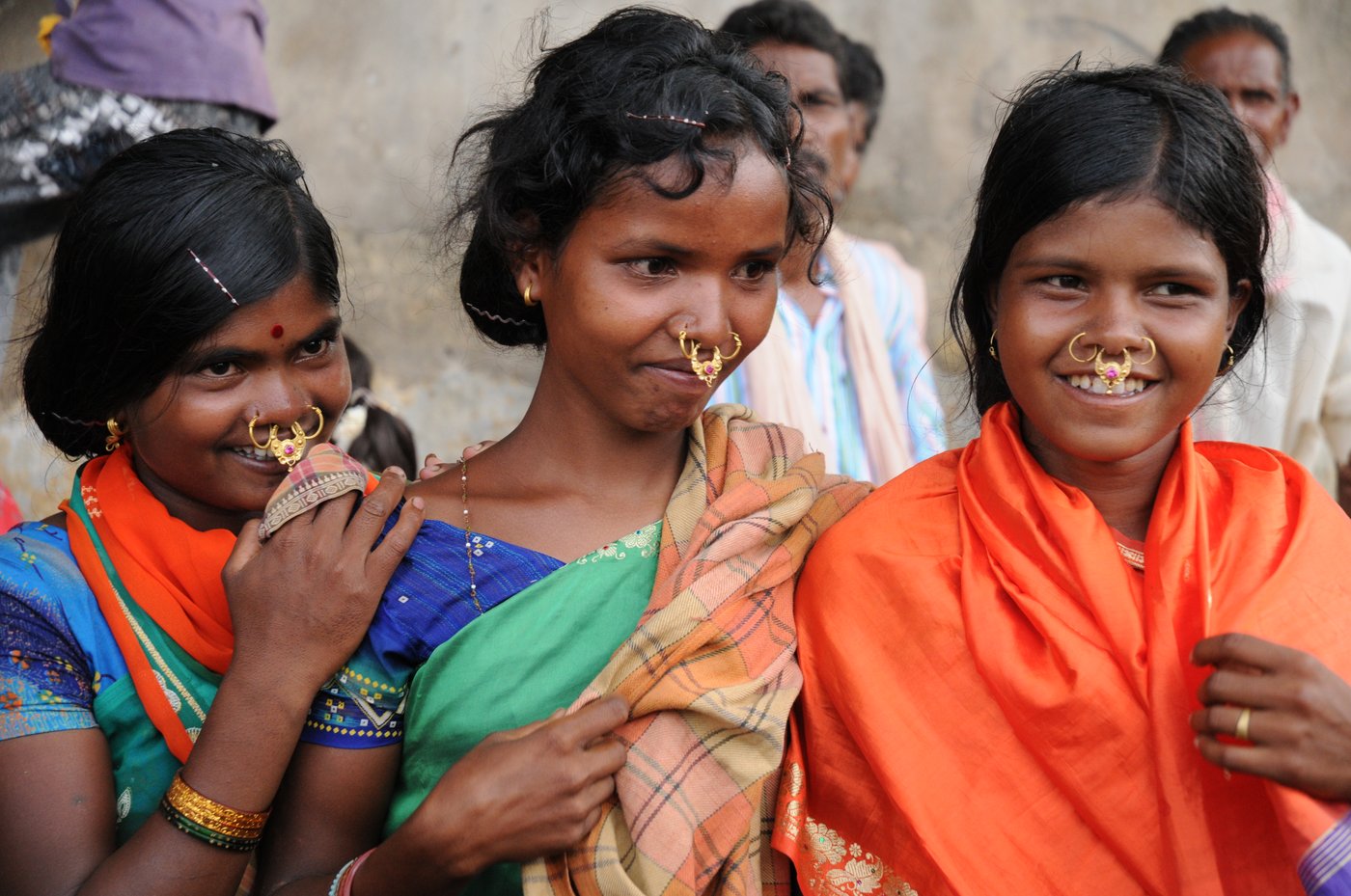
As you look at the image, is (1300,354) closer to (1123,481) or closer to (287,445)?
(1123,481)

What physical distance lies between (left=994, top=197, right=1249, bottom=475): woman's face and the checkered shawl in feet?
1.44

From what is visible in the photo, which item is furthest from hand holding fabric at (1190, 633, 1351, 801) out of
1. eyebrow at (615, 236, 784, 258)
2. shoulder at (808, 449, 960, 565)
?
eyebrow at (615, 236, 784, 258)

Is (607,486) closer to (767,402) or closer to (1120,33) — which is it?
(767,402)

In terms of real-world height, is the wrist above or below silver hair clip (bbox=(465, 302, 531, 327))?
below

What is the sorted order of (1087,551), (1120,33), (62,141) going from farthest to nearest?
(1120,33)
(62,141)
(1087,551)

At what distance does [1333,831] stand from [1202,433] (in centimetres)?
233

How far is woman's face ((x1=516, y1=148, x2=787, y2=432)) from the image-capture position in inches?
81.3

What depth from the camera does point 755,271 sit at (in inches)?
86.0

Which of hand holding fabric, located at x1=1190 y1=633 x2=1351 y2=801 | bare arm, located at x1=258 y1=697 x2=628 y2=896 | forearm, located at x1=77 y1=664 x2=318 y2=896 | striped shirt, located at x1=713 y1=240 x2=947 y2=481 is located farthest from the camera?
striped shirt, located at x1=713 y1=240 x2=947 y2=481

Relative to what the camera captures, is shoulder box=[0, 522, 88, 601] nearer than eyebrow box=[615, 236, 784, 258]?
No

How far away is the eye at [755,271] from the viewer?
7.06 ft

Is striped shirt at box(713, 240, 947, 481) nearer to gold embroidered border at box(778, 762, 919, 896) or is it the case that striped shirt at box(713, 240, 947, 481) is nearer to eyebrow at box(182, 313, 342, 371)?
eyebrow at box(182, 313, 342, 371)

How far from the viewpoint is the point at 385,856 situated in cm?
194

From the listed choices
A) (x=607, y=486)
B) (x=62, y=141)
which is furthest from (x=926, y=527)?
(x=62, y=141)
